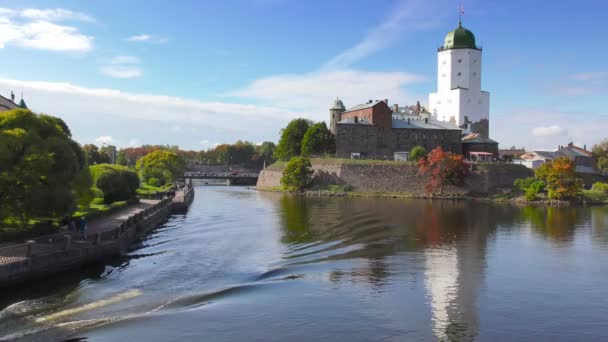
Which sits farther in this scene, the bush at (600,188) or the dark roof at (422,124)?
the dark roof at (422,124)

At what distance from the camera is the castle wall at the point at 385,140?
66.5 meters

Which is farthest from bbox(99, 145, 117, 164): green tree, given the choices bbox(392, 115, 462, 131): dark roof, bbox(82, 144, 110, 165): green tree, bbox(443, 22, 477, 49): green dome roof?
bbox(443, 22, 477, 49): green dome roof

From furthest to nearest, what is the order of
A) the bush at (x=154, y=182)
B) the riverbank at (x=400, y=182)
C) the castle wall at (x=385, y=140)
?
the castle wall at (x=385, y=140)
the bush at (x=154, y=182)
the riverbank at (x=400, y=182)

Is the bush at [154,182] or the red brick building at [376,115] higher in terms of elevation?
the red brick building at [376,115]

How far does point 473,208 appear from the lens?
44469mm

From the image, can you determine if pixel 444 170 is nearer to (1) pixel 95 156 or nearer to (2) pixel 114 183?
(2) pixel 114 183

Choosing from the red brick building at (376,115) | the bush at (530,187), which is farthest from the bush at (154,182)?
the bush at (530,187)

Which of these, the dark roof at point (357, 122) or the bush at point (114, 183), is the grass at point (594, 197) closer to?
the dark roof at point (357, 122)

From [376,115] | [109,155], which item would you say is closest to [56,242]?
[376,115]

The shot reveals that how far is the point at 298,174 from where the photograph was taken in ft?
206

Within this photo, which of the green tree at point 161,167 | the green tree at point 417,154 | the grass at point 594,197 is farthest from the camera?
the green tree at point 161,167

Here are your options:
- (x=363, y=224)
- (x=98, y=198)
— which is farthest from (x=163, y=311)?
(x=98, y=198)

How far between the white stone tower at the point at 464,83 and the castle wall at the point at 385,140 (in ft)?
30.0

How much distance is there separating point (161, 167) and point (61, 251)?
56661 mm
